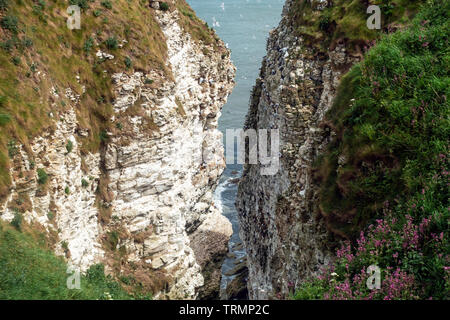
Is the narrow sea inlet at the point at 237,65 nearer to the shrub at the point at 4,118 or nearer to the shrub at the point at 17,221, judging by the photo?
the shrub at the point at 17,221

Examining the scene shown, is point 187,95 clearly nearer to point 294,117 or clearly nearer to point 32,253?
point 294,117

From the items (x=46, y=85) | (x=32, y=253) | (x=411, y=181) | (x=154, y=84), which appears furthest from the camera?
(x=154, y=84)

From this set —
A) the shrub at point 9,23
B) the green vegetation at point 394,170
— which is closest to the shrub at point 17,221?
the shrub at point 9,23

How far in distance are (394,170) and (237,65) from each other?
94414 millimetres

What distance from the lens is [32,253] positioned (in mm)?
14500

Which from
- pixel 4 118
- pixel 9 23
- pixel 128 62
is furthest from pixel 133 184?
pixel 9 23

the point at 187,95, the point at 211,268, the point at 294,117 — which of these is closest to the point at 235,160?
the point at 211,268

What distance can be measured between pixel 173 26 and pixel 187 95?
6562mm

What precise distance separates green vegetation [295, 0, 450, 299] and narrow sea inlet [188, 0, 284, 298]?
33371 mm

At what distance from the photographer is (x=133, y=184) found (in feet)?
89.4

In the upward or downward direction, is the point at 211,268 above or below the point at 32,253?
below

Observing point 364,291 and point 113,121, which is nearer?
point 364,291

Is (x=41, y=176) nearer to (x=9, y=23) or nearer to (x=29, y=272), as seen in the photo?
(x=29, y=272)

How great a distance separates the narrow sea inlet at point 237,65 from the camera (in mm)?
53438
